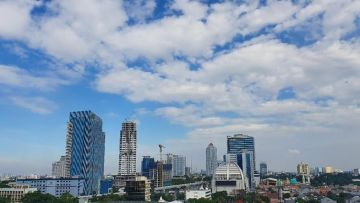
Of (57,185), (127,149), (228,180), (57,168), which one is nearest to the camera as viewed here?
(57,185)

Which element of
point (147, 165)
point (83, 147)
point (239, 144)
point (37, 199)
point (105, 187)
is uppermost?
point (239, 144)

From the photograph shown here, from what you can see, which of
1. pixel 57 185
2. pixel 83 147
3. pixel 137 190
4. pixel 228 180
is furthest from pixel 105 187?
pixel 137 190

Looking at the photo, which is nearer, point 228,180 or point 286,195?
point 286,195

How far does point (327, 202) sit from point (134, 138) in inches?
3719

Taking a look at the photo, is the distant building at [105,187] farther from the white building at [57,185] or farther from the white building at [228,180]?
the white building at [228,180]

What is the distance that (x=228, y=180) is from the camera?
431 ft

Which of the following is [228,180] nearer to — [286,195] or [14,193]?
[286,195]

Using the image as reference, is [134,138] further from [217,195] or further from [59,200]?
[59,200]

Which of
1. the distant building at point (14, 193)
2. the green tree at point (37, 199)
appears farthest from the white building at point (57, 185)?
the green tree at point (37, 199)

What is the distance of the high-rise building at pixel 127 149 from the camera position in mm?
159000

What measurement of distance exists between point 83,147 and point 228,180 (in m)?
49.2

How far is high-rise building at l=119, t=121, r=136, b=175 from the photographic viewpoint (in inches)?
6260

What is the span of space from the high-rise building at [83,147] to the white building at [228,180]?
4046cm

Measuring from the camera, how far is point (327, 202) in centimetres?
8200
